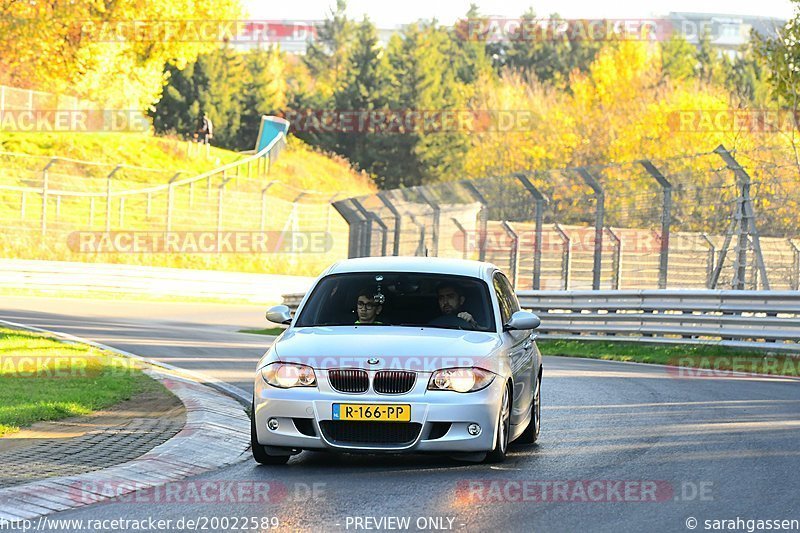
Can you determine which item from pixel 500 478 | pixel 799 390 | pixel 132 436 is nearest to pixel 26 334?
pixel 132 436

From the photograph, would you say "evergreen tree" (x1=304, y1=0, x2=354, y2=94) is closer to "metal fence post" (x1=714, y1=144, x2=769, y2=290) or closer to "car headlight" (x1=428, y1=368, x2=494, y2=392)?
"metal fence post" (x1=714, y1=144, x2=769, y2=290)

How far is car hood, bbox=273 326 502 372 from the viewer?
27.3 ft

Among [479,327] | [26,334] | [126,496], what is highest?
[479,327]

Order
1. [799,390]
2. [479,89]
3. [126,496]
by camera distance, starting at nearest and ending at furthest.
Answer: [126,496]
[799,390]
[479,89]

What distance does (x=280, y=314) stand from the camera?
9594mm

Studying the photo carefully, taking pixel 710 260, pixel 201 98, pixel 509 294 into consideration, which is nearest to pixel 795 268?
pixel 710 260

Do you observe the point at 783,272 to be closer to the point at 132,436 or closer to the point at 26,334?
the point at 26,334

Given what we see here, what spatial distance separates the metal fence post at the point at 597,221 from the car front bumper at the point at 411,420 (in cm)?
1277

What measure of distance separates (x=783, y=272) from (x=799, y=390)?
5.68 meters

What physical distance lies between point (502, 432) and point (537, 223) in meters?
14.4

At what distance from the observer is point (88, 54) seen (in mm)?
36781

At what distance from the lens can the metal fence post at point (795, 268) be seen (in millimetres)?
18750

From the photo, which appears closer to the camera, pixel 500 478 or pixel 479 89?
pixel 500 478

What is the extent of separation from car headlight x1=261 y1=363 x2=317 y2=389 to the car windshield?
0.94 metres
